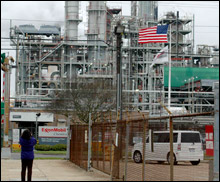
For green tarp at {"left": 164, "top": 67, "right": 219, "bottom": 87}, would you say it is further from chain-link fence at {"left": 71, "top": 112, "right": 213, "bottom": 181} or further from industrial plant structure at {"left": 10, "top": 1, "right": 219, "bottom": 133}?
chain-link fence at {"left": 71, "top": 112, "right": 213, "bottom": 181}

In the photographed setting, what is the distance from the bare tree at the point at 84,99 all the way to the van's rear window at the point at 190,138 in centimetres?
3807

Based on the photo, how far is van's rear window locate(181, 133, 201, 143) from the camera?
34.4 feet

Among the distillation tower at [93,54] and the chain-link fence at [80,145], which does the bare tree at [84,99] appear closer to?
the distillation tower at [93,54]

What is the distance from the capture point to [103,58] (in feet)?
258

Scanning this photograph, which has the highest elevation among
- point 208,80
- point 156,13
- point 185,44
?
point 156,13

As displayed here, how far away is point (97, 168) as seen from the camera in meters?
18.5

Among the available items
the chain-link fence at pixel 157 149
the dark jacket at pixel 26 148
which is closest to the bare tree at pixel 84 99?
the chain-link fence at pixel 157 149

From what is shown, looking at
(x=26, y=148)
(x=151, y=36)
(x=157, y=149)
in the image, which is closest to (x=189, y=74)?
(x=151, y=36)

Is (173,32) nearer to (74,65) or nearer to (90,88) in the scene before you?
(74,65)

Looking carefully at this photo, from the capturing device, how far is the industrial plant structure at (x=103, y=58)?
7288 cm

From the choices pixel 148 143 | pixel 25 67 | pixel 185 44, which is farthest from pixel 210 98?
pixel 148 143

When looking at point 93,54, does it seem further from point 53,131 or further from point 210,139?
point 210,139

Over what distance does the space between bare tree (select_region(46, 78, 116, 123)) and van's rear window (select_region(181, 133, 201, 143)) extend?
38072 mm

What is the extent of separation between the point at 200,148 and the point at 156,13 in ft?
266
